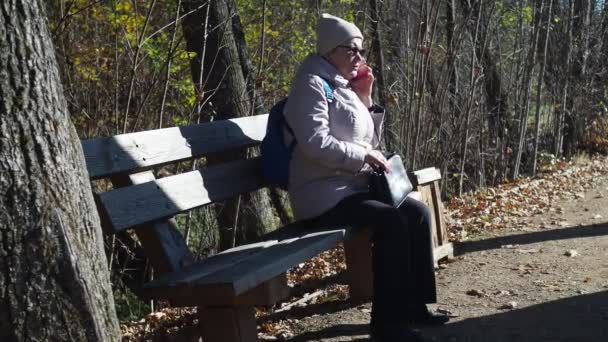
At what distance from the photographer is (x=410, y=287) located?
444 centimetres

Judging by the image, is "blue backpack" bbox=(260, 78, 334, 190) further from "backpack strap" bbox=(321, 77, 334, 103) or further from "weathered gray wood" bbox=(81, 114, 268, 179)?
"weathered gray wood" bbox=(81, 114, 268, 179)

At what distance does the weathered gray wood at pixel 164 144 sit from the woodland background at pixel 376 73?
0.72m

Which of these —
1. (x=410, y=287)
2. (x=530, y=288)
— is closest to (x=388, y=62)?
(x=530, y=288)

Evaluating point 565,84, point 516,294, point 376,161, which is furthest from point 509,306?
point 565,84

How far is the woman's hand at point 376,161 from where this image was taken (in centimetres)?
451

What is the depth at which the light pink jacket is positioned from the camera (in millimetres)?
4367

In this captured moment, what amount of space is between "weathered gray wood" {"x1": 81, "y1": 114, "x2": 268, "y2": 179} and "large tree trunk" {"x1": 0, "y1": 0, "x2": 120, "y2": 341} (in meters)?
0.96

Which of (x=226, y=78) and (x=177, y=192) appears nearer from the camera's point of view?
(x=177, y=192)

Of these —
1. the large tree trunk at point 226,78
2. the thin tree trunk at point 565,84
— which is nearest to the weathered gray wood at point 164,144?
the large tree trunk at point 226,78

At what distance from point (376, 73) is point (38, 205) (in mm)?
9203

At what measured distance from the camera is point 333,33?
4672 millimetres

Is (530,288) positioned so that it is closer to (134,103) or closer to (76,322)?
(76,322)

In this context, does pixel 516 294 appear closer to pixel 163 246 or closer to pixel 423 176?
pixel 423 176

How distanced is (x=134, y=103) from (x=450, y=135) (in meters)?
3.86
